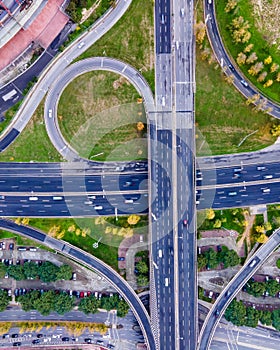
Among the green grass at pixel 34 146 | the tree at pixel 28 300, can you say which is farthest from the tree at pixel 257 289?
the green grass at pixel 34 146

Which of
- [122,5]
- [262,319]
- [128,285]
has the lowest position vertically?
[262,319]

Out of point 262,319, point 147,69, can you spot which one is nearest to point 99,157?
point 147,69

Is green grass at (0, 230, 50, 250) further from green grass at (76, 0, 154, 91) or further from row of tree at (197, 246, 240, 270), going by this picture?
green grass at (76, 0, 154, 91)

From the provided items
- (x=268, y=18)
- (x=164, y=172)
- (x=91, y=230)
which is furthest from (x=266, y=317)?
(x=268, y=18)

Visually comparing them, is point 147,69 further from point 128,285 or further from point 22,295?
point 22,295

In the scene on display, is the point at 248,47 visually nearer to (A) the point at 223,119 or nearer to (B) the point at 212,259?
(A) the point at 223,119

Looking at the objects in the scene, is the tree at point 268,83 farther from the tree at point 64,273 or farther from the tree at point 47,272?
the tree at point 47,272

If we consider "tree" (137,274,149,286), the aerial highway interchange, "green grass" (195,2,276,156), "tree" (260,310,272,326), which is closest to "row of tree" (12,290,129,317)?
the aerial highway interchange
